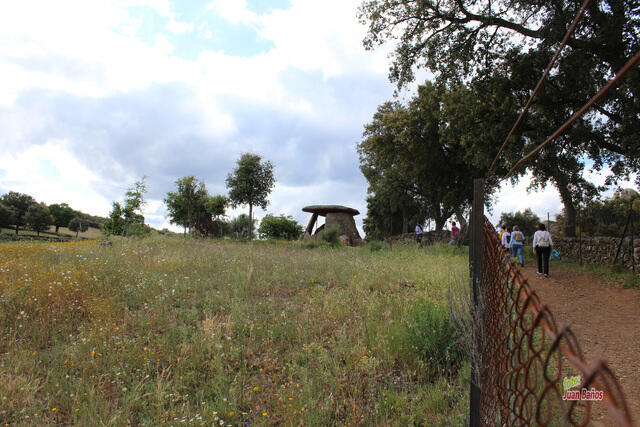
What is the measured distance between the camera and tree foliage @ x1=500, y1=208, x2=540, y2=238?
4700 centimetres

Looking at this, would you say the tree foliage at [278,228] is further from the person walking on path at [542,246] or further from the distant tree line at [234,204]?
the person walking on path at [542,246]

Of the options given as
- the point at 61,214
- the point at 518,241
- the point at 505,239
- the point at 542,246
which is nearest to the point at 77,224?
the point at 61,214

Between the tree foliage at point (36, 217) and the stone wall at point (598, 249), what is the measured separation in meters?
73.6

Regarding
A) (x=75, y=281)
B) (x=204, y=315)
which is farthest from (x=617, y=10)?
(x=75, y=281)

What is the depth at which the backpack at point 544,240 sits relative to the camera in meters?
10.8

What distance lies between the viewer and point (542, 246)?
11.1 m

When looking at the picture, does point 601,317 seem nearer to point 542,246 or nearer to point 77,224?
point 542,246

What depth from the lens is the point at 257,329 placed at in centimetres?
523

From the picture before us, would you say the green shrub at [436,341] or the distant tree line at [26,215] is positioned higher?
the distant tree line at [26,215]

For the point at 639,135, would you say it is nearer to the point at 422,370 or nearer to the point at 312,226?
the point at 422,370

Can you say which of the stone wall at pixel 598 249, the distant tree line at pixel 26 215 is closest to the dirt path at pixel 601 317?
the stone wall at pixel 598 249

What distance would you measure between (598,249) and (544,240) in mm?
4660

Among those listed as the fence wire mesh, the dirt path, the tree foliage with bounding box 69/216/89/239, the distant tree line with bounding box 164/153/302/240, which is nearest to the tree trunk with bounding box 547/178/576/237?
the dirt path

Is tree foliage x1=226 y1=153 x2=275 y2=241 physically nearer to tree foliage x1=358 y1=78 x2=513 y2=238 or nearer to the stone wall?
tree foliage x1=358 y1=78 x2=513 y2=238
